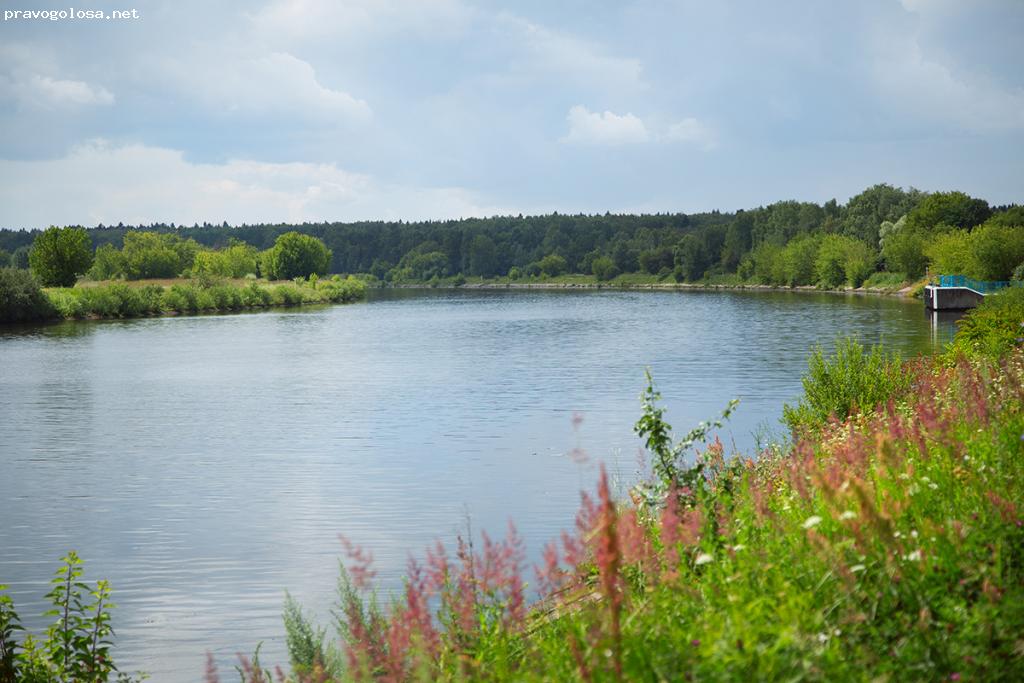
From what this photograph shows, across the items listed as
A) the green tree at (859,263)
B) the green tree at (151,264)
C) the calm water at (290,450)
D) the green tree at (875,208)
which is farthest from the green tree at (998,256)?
the green tree at (151,264)

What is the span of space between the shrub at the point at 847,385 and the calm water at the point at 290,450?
11.1ft

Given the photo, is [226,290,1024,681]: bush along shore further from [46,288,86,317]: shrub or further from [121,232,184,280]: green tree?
[121,232,184,280]: green tree

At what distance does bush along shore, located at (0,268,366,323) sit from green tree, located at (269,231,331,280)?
25823 mm

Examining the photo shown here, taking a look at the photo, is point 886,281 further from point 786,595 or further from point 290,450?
point 786,595

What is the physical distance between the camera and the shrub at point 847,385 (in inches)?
674

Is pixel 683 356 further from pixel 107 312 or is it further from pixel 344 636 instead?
pixel 107 312

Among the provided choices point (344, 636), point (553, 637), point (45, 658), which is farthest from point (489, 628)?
point (45, 658)

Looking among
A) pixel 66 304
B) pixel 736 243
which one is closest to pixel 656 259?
pixel 736 243

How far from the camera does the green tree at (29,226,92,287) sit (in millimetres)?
98312

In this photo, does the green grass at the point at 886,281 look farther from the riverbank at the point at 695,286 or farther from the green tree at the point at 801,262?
the green tree at the point at 801,262

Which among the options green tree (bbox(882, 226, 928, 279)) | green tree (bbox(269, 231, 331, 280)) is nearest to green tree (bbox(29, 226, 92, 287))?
green tree (bbox(269, 231, 331, 280))

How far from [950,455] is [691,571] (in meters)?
2.07

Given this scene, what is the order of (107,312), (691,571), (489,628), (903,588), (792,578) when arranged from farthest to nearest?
(107,312), (489,628), (691,571), (792,578), (903,588)

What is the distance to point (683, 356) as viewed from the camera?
4056 cm
